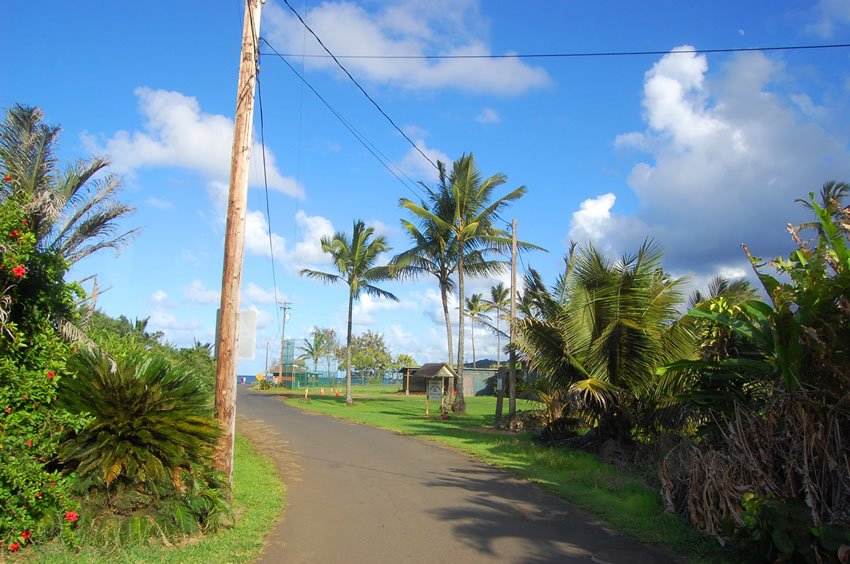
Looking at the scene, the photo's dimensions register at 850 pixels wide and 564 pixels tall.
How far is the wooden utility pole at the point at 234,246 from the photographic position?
857 centimetres

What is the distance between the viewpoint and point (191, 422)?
7703mm

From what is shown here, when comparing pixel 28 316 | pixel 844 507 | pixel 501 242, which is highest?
pixel 501 242

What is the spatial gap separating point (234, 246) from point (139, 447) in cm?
294

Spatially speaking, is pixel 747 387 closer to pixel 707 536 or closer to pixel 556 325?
pixel 707 536

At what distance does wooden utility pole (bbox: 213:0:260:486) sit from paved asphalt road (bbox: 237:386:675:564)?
1.50m

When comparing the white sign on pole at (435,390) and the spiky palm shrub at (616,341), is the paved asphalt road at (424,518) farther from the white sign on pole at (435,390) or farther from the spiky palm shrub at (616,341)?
the white sign on pole at (435,390)

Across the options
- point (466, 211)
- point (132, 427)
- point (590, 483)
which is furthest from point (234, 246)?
point (466, 211)

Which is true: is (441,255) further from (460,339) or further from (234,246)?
(234,246)

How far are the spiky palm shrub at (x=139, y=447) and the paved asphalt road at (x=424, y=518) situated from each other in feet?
3.69

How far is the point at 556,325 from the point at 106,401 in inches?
398

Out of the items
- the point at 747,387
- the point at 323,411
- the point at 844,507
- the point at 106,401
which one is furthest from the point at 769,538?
the point at 323,411

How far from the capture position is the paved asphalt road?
7004mm

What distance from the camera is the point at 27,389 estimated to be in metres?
6.06

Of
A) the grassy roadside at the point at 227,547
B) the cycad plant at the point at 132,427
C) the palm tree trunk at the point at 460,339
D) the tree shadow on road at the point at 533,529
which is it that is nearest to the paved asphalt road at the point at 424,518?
the tree shadow on road at the point at 533,529
